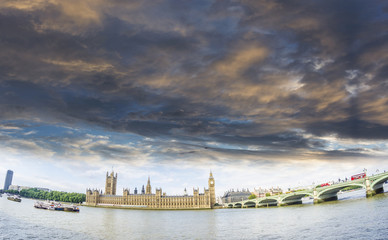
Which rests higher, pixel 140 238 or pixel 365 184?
pixel 365 184

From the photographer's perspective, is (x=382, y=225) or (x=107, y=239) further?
(x=107, y=239)

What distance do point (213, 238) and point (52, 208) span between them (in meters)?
104

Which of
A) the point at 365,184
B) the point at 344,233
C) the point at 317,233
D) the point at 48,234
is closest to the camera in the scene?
the point at 344,233

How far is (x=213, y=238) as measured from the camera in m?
41.7

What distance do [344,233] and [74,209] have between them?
373ft

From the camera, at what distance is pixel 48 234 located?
4503 cm

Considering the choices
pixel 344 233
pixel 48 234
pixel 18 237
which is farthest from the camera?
pixel 48 234

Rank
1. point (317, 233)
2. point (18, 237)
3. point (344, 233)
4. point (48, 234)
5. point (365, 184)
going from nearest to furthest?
point (344, 233)
point (317, 233)
point (18, 237)
point (48, 234)
point (365, 184)

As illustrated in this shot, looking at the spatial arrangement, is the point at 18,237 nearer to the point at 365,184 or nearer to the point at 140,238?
the point at 140,238

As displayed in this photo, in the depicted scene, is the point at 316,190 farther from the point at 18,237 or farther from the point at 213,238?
the point at 18,237

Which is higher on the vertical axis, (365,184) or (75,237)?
(365,184)

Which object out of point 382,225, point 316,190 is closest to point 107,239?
point 382,225

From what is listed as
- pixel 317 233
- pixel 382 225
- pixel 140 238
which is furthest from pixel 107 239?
pixel 382 225

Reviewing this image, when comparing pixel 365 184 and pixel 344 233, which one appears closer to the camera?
pixel 344 233
